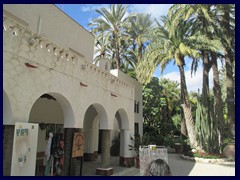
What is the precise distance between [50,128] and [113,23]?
13.0 meters

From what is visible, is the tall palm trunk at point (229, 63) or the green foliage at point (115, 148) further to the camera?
the green foliage at point (115, 148)

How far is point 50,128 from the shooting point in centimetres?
1294

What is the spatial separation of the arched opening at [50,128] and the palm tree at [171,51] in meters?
7.80

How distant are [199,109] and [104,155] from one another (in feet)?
29.1

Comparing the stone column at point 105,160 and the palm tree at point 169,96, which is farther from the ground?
the palm tree at point 169,96

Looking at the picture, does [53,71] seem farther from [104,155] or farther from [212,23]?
[212,23]

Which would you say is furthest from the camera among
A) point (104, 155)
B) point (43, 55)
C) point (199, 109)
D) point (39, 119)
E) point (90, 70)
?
point (199, 109)

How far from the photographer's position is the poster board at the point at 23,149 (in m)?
6.18

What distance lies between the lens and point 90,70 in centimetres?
1016

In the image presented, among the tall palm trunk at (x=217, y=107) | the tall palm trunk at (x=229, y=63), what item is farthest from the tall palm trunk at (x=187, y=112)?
the tall palm trunk at (x=229, y=63)

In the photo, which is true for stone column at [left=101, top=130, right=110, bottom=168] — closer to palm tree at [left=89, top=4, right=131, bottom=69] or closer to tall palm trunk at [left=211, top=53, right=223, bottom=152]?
tall palm trunk at [left=211, top=53, right=223, bottom=152]

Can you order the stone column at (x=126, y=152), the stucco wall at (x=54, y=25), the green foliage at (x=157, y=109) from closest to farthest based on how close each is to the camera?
the stucco wall at (x=54, y=25)
the stone column at (x=126, y=152)
the green foliage at (x=157, y=109)

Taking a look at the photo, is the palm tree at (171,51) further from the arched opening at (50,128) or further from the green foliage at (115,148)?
the arched opening at (50,128)
